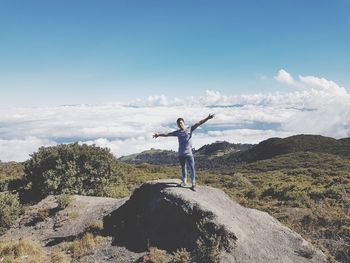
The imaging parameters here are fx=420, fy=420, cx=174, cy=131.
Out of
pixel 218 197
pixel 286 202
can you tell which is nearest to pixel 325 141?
pixel 286 202

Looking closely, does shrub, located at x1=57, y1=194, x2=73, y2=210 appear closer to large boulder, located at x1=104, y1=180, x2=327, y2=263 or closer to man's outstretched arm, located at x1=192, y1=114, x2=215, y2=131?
large boulder, located at x1=104, y1=180, x2=327, y2=263

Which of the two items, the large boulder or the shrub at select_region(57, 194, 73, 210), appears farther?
the shrub at select_region(57, 194, 73, 210)

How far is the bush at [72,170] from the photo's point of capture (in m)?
23.0

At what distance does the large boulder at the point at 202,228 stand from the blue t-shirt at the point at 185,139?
1.50 metres

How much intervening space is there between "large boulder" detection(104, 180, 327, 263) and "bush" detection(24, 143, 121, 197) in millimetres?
6437

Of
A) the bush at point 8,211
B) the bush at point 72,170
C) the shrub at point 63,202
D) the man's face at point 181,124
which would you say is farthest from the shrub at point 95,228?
the bush at point 72,170

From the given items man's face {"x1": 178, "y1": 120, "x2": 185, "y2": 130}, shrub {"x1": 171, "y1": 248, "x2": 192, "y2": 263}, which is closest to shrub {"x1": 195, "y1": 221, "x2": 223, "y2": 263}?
shrub {"x1": 171, "y1": 248, "x2": 192, "y2": 263}

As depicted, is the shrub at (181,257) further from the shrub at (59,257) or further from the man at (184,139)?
the shrub at (59,257)

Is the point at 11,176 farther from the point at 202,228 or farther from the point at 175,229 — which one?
the point at 202,228

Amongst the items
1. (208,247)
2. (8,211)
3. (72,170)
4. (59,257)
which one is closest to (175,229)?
(208,247)

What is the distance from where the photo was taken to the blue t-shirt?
1580 centimetres

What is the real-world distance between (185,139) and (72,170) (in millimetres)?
9860

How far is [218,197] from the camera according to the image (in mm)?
16578

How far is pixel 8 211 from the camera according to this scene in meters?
19.1
